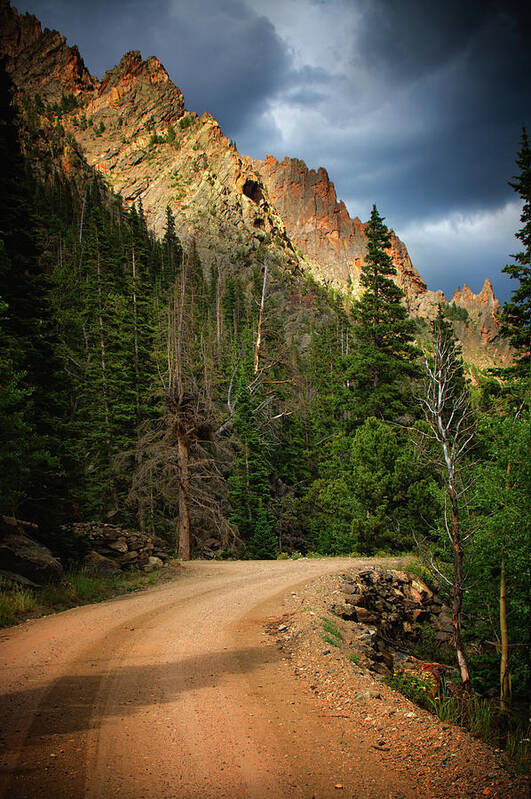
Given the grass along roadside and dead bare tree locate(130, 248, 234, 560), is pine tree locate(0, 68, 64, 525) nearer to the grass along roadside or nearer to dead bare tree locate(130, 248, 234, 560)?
the grass along roadside

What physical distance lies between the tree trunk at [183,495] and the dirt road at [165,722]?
10701 millimetres

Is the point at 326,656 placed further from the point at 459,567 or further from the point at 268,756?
the point at 459,567

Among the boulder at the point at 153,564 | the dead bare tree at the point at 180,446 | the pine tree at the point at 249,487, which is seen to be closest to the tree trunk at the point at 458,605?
the boulder at the point at 153,564

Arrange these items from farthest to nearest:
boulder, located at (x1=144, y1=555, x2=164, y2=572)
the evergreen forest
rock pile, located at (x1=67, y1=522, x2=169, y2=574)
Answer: boulder, located at (x1=144, y1=555, x2=164, y2=572)
rock pile, located at (x1=67, y1=522, x2=169, y2=574)
the evergreen forest

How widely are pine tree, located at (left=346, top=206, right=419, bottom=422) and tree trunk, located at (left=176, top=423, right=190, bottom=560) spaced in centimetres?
1272

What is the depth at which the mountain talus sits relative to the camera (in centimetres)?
9231

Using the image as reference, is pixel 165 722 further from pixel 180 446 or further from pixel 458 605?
pixel 180 446

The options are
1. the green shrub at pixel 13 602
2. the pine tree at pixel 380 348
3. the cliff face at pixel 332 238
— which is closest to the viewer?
the green shrub at pixel 13 602

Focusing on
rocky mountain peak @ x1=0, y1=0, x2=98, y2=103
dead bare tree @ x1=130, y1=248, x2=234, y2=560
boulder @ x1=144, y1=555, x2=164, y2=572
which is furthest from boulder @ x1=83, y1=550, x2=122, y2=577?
rocky mountain peak @ x1=0, y1=0, x2=98, y2=103

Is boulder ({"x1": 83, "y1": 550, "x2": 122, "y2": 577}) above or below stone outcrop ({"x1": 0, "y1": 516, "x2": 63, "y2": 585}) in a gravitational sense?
below

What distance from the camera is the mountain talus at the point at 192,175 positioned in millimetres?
92312

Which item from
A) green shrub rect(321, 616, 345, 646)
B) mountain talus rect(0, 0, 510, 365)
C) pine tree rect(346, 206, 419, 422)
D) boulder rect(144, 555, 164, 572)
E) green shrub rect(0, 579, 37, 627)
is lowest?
boulder rect(144, 555, 164, 572)

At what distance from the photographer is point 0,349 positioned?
941 cm

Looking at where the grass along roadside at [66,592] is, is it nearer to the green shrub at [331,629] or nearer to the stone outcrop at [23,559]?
the stone outcrop at [23,559]
